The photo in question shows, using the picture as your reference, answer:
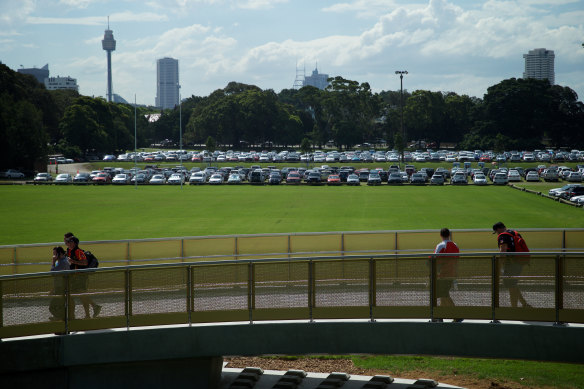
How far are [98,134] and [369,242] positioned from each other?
108070 millimetres

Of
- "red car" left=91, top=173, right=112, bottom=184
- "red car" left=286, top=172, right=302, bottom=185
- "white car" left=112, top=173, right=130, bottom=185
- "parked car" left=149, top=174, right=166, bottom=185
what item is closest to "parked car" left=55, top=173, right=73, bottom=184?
"red car" left=91, top=173, right=112, bottom=184

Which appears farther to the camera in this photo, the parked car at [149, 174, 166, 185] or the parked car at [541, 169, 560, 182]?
the parked car at [541, 169, 560, 182]

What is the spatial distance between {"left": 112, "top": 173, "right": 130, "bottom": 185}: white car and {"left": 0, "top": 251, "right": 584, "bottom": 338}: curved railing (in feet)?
235

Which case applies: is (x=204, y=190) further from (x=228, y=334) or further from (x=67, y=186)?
(x=228, y=334)

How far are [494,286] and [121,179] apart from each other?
74269 millimetres

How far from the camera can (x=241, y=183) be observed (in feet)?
262

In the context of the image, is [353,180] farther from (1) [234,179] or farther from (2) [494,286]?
(2) [494,286]

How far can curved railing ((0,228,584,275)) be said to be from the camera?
65.3 ft

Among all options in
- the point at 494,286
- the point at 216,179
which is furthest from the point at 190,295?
the point at 216,179

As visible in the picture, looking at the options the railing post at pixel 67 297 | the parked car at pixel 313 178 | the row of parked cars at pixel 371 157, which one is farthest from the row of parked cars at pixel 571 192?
the row of parked cars at pixel 371 157

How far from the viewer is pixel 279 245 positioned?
68.4ft

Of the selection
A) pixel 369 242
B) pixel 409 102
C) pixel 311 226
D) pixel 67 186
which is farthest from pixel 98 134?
pixel 369 242

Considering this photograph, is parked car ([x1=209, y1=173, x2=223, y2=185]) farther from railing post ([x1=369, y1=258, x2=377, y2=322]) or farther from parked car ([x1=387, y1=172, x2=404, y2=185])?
railing post ([x1=369, y1=258, x2=377, y2=322])

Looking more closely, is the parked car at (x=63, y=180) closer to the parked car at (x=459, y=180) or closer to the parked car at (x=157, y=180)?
the parked car at (x=157, y=180)
